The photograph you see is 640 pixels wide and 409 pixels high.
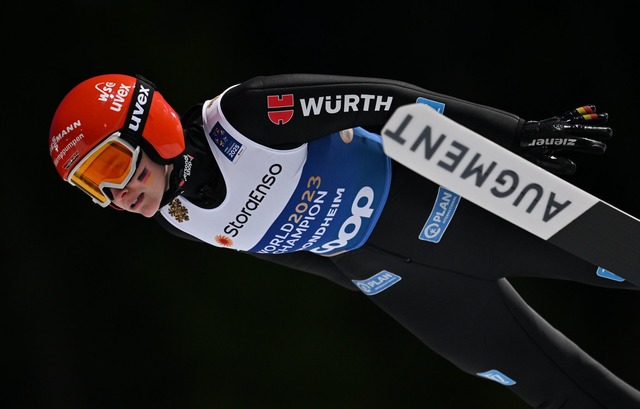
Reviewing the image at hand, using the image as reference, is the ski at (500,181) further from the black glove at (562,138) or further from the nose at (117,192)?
the nose at (117,192)

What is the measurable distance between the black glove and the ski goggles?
986mm

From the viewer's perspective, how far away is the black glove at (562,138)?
2.10 metres

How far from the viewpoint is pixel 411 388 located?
13.1 ft

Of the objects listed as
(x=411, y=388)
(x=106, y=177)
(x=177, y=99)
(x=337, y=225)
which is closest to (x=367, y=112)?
(x=337, y=225)

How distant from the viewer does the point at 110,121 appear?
2.15 meters

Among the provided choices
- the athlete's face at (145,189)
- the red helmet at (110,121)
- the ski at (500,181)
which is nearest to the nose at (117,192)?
the athlete's face at (145,189)

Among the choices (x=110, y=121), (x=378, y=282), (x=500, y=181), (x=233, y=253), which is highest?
(x=500, y=181)

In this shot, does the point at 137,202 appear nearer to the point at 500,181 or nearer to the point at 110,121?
the point at 110,121

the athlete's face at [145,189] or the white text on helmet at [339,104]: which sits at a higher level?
the white text on helmet at [339,104]

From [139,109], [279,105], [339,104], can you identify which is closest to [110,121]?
[139,109]

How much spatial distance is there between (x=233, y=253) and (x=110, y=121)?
1.80 meters

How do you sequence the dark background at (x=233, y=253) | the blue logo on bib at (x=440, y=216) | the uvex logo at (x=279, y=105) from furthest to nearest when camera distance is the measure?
1. the dark background at (x=233, y=253)
2. the blue logo on bib at (x=440, y=216)
3. the uvex logo at (x=279, y=105)

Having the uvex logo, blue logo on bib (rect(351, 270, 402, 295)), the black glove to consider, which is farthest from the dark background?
the black glove

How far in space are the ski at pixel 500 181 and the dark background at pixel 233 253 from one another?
230cm
